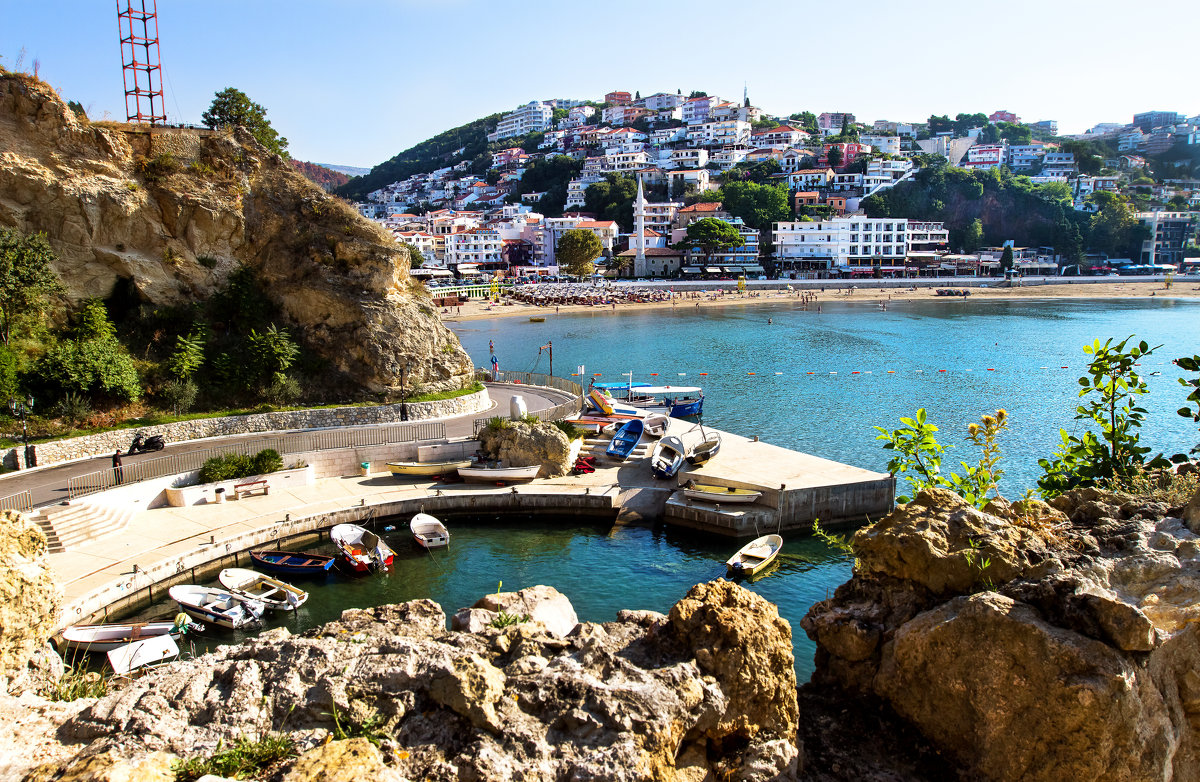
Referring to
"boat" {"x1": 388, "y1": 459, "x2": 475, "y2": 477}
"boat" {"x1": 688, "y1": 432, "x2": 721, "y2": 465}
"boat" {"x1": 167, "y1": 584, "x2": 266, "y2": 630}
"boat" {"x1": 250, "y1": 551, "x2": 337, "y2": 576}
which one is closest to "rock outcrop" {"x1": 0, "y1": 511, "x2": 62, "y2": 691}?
"boat" {"x1": 167, "y1": 584, "x2": 266, "y2": 630}

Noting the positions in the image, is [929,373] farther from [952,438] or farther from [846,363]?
[952,438]

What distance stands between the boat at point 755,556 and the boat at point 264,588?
1002 centimetres

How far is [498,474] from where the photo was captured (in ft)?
74.4

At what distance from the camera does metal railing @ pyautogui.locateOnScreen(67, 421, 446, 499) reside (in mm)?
19234

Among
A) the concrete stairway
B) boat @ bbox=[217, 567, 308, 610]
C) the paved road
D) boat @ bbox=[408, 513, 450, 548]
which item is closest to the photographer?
boat @ bbox=[217, 567, 308, 610]

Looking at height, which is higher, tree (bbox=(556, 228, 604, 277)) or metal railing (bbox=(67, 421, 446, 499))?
tree (bbox=(556, 228, 604, 277))

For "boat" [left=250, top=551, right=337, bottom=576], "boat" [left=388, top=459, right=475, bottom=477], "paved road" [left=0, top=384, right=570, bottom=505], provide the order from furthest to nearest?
"boat" [left=388, top=459, right=475, bottom=477] < "paved road" [left=0, top=384, right=570, bottom=505] < "boat" [left=250, top=551, right=337, bottom=576]

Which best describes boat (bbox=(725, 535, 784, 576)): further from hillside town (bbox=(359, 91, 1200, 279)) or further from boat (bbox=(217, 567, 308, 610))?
hillside town (bbox=(359, 91, 1200, 279))

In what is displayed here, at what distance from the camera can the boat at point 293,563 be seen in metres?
17.8

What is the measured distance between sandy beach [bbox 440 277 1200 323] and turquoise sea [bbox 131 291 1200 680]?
158 inches

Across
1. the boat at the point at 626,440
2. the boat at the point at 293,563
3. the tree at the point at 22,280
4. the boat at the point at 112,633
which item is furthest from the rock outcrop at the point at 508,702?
the tree at the point at 22,280

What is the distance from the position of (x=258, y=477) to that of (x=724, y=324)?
2411 inches

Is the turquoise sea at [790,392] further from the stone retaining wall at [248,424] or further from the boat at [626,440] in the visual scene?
the stone retaining wall at [248,424]

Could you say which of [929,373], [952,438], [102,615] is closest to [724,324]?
[929,373]
